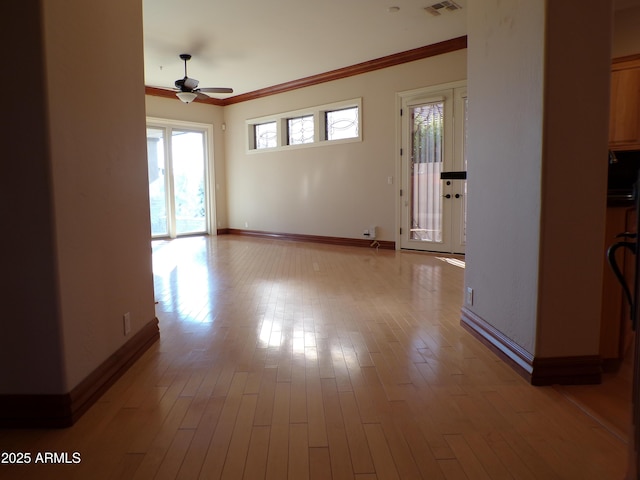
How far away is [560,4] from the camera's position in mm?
2045

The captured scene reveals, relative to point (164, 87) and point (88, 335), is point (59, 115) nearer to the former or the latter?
point (88, 335)

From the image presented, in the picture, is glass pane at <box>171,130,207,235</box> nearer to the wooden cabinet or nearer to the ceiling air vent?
the ceiling air vent

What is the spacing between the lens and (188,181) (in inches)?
393

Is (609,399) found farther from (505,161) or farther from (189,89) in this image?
(189,89)

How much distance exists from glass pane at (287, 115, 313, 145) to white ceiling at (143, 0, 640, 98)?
102cm

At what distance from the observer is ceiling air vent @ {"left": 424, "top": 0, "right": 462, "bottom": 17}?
16.7ft

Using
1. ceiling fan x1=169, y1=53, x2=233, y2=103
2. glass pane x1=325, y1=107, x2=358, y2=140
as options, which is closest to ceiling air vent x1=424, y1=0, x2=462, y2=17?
glass pane x1=325, y1=107, x2=358, y2=140

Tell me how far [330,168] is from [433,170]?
2178 mm

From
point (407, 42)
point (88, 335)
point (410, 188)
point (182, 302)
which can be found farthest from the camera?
point (410, 188)

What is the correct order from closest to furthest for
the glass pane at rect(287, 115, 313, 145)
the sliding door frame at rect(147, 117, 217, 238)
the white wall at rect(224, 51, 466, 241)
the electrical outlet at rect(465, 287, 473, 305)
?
the electrical outlet at rect(465, 287, 473, 305), the white wall at rect(224, 51, 466, 241), the glass pane at rect(287, 115, 313, 145), the sliding door frame at rect(147, 117, 217, 238)

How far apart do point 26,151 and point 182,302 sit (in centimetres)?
253

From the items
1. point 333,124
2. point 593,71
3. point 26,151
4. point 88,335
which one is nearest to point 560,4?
point 593,71

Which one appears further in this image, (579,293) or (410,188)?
(410,188)

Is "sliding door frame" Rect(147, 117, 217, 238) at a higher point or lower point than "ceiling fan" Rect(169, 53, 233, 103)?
lower
